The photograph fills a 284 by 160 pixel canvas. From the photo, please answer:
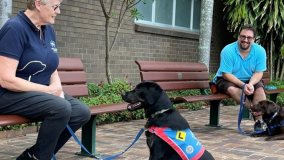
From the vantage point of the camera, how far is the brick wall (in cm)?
869

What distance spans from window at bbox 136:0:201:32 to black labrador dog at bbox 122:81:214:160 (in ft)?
21.6

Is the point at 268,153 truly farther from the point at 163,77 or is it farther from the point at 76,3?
the point at 76,3

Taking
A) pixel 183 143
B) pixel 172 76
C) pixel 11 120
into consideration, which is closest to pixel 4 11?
pixel 11 120

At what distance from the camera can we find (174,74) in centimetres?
666

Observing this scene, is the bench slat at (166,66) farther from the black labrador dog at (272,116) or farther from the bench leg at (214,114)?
the black labrador dog at (272,116)

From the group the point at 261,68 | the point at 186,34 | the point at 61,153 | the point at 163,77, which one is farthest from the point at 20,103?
the point at 186,34

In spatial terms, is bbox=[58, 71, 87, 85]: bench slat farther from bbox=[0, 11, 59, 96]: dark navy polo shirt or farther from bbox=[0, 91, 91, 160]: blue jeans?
bbox=[0, 91, 91, 160]: blue jeans

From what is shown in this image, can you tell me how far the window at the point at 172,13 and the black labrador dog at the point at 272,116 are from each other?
4.98 m

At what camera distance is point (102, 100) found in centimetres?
A: 686

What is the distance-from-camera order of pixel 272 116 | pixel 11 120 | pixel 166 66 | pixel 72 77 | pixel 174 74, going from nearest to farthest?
pixel 11 120
pixel 72 77
pixel 272 116
pixel 166 66
pixel 174 74

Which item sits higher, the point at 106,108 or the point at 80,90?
the point at 80,90

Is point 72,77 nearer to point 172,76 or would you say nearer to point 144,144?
point 144,144

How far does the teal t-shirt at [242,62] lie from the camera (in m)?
6.72

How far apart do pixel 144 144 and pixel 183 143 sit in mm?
1883
